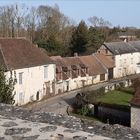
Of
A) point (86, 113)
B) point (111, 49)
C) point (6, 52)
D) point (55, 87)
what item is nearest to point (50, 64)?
point (55, 87)

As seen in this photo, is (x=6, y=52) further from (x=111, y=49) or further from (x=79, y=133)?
(x=79, y=133)

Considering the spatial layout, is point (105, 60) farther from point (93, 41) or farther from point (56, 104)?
point (56, 104)

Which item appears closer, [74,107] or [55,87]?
[74,107]

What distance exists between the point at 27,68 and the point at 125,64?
29.1 metres

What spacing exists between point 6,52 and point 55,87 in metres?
8.96

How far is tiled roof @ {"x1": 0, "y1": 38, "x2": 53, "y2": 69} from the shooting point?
3853cm

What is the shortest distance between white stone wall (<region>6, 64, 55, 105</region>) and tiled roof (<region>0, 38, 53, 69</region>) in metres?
0.64

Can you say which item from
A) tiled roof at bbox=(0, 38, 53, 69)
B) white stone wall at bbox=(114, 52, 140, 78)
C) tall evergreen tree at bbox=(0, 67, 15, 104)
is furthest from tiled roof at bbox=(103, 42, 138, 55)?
tall evergreen tree at bbox=(0, 67, 15, 104)

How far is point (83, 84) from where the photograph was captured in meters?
51.8

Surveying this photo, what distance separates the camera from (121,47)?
6562 centimetres

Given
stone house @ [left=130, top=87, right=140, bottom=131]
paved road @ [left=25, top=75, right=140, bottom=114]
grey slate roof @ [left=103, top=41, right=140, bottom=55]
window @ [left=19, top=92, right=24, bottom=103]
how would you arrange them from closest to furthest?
stone house @ [left=130, top=87, right=140, bottom=131], paved road @ [left=25, top=75, right=140, bottom=114], window @ [left=19, top=92, right=24, bottom=103], grey slate roof @ [left=103, top=41, right=140, bottom=55]

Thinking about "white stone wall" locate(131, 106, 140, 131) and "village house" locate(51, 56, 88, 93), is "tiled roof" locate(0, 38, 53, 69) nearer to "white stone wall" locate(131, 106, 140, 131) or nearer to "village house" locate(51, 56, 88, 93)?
"village house" locate(51, 56, 88, 93)

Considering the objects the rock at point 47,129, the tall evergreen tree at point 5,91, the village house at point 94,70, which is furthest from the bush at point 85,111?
the rock at point 47,129

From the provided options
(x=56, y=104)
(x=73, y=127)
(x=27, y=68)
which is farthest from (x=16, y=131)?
(x=27, y=68)
